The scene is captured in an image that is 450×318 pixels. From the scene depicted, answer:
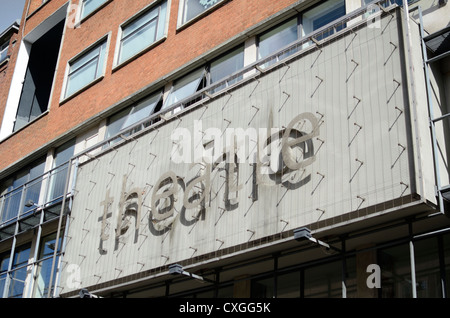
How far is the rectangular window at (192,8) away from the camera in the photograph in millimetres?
20177

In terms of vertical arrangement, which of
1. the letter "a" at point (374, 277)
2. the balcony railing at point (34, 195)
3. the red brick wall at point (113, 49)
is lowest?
the letter "a" at point (374, 277)

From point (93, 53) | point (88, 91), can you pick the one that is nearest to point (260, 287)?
point (88, 91)

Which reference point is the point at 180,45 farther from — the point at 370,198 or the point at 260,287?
the point at 370,198

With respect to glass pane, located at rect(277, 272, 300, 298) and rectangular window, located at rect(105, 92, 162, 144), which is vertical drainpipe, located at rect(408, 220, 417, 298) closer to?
glass pane, located at rect(277, 272, 300, 298)

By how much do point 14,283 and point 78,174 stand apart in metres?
4.32

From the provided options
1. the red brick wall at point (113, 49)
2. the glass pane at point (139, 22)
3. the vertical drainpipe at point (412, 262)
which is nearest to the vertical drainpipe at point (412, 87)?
the vertical drainpipe at point (412, 262)

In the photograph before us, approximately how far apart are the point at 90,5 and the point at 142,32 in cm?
441

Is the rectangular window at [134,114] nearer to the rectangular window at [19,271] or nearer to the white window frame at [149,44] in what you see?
the white window frame at [149,44]

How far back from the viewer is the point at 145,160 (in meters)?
17.4

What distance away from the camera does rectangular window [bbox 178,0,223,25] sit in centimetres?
2018

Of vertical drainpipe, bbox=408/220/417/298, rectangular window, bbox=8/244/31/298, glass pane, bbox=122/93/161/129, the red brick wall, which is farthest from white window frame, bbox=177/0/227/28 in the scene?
vertical drainpipe, bbox=408/220/417/298

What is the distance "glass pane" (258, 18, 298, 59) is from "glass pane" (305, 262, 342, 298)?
6.40 metres

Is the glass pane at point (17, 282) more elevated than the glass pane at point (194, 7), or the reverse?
the glass pane at point (194, 7)

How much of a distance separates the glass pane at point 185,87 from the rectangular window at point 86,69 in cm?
413
